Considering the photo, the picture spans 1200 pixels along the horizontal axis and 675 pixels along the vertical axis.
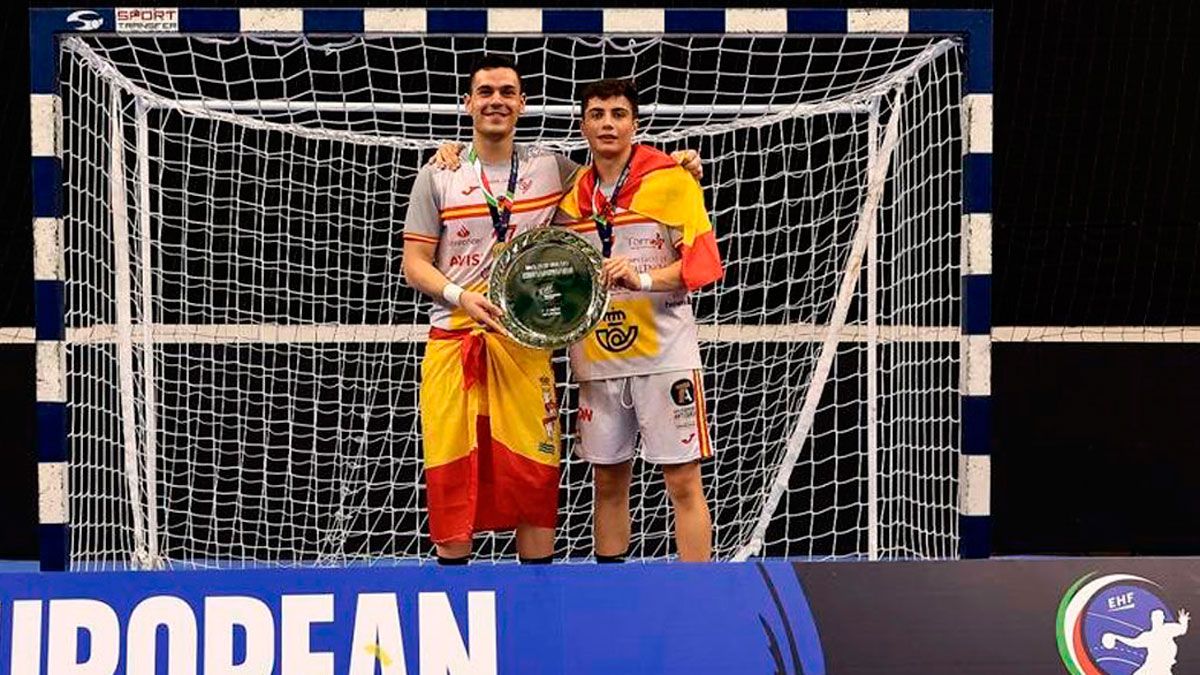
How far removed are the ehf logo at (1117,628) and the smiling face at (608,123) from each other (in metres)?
1.45

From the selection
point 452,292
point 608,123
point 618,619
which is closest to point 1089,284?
point 608,123

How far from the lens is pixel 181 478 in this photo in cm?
538

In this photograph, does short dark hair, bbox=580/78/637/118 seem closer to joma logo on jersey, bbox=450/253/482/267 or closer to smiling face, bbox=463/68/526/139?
smiling face, bbox=463/68/526/139

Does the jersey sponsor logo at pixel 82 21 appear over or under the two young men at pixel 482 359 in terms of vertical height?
over

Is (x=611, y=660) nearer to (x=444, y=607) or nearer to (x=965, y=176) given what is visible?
(x=444, y=607)

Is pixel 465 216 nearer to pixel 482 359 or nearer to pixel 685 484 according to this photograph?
pixel 482 359

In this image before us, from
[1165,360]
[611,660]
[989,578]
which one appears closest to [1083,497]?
[1165,360]

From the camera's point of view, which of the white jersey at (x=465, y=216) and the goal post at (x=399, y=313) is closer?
the white jersey at (x=465, y=216)

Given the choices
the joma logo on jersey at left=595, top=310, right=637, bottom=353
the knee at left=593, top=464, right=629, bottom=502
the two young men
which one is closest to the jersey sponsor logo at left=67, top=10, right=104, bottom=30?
the two young men

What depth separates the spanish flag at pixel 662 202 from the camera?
10.8 ft

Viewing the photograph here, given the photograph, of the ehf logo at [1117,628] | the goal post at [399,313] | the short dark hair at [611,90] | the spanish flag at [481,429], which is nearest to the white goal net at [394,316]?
the goal post at [399,313]

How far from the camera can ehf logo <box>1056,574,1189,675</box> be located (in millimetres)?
2561

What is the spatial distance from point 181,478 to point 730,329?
227cm

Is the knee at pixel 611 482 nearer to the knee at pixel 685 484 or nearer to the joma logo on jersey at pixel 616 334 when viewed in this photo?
the knee at pixel 685 484
